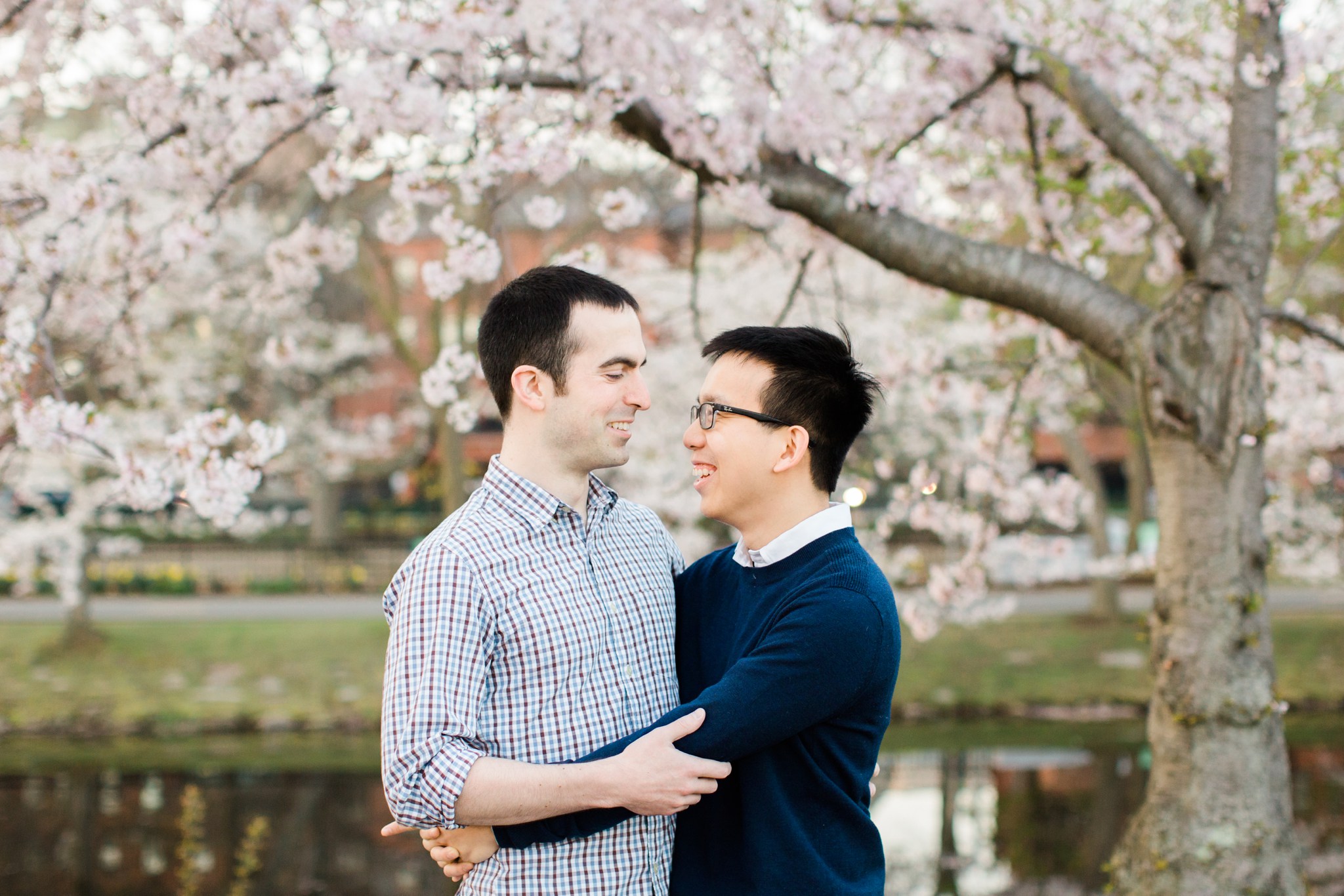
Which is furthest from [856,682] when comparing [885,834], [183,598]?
[183,598]

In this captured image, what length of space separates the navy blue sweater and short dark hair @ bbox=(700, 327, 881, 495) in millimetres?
205

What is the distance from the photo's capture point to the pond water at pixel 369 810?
6.38m

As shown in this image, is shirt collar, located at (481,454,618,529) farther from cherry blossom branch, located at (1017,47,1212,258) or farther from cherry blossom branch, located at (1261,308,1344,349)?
cherry blossom branch, located at (1261,308,1344,349)

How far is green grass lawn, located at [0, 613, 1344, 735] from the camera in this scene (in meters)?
10.1

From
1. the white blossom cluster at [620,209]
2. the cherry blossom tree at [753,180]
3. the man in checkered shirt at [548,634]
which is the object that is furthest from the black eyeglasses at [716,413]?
the white blossom cluster at [620,209]

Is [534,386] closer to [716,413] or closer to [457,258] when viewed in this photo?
[716,413]

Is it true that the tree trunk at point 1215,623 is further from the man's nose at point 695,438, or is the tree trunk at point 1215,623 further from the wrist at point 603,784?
the wrist at point 603,784

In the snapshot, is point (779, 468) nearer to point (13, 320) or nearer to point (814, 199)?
point (814, 199)

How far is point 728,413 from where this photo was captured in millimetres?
2004

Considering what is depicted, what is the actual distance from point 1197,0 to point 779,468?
15.2 feet

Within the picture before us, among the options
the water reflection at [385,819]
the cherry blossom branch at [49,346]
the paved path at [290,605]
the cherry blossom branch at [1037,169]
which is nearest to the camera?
the cherry blossom branch at [49,346]

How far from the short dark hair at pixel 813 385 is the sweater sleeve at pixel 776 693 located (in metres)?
0.38

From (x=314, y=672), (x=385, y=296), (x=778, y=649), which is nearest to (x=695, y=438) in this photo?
(x=778, y=649)

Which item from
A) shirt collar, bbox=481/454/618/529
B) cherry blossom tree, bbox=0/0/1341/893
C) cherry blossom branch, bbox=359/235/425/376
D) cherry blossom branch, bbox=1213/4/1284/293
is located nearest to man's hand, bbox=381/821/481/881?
shirt collar, bbox=481/454/618/529
